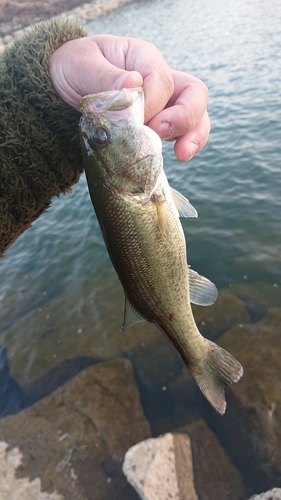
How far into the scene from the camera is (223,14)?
1035 inches

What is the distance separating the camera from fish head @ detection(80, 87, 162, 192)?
6.61 ft

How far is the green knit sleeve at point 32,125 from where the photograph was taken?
243cm

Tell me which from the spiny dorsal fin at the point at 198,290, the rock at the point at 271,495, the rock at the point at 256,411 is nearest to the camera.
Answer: the spiny dorsal fin at the point at 198,290

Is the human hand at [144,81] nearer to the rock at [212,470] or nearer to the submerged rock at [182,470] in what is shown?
the submerged rock at [182,470]

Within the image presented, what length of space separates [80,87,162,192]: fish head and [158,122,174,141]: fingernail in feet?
0.31

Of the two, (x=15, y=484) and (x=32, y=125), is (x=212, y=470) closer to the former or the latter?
(x=15, y=484)

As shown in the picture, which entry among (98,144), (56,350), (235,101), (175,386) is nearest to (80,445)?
(175,386)

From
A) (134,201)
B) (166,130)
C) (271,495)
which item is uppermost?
(166,130)

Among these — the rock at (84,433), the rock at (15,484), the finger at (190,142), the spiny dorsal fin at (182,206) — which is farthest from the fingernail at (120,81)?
the rock at (15,484)

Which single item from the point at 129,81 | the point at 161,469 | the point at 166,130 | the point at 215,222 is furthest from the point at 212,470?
the point at 215,222

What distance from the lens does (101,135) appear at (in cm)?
207

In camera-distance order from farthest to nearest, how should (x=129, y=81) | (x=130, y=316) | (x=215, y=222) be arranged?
(x=215, y=222) → (x=130, y=316) → (x=129, y=81)

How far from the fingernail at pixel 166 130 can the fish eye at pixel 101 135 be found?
34cm

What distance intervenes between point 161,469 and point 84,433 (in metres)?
1.30
